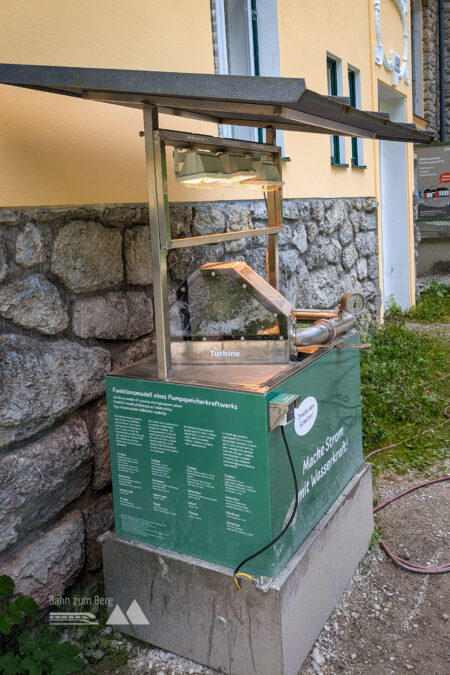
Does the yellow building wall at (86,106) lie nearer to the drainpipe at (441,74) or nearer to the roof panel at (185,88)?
the roof panel at (185,88)

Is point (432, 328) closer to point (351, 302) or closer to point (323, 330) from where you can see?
point (351, 302)

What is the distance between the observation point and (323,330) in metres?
2.66

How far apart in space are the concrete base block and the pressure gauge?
3.07ft

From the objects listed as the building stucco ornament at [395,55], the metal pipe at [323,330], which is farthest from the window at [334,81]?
the metal pipe at [323,330]

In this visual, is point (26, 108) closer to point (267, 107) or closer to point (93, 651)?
point (267, 107)

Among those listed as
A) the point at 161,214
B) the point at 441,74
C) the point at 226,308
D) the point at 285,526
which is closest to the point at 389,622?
the point at 285,526

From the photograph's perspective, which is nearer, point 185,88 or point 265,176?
point 185,88

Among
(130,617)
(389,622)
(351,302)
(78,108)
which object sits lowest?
(389,622)

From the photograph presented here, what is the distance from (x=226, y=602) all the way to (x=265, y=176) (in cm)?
182

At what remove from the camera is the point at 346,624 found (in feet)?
8.67

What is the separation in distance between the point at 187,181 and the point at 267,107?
0.45 metres

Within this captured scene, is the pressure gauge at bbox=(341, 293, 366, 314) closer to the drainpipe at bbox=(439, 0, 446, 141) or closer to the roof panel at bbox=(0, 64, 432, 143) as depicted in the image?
the roof panel at bbox=(0, 64, 432, 143)

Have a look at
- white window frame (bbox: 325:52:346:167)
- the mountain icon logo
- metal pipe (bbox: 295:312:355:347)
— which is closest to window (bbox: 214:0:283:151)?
Result: white window frame (bbox: 325:52:346:167)

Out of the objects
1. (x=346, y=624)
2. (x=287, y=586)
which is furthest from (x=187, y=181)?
(x=346, y=624)
